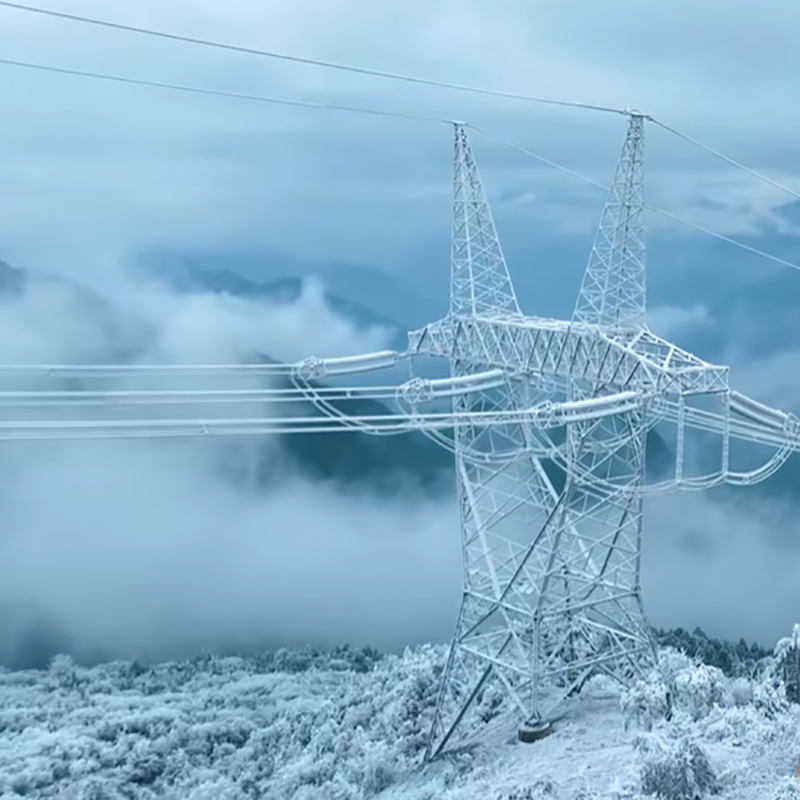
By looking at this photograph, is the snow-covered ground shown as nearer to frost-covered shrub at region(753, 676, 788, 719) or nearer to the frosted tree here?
frost-covered shrub at region(753, 676, 788, 719)

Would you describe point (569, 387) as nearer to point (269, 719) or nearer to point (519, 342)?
point (519, 342)

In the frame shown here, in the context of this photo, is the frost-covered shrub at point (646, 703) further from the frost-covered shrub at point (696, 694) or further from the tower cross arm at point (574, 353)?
the tower cross arm at point (574, 353)

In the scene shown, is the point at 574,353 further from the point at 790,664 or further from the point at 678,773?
the point at 790,664

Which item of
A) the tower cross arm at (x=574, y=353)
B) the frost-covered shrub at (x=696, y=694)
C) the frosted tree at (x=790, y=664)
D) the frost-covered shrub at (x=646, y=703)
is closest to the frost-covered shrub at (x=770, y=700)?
the frost-covered shrub at (x=696, y=694)

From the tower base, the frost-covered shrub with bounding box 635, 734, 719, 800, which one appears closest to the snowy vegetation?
the frost-covered shrub with bounding box 635, 734, 719, 800

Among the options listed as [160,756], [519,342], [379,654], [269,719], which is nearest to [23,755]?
[160,756]
